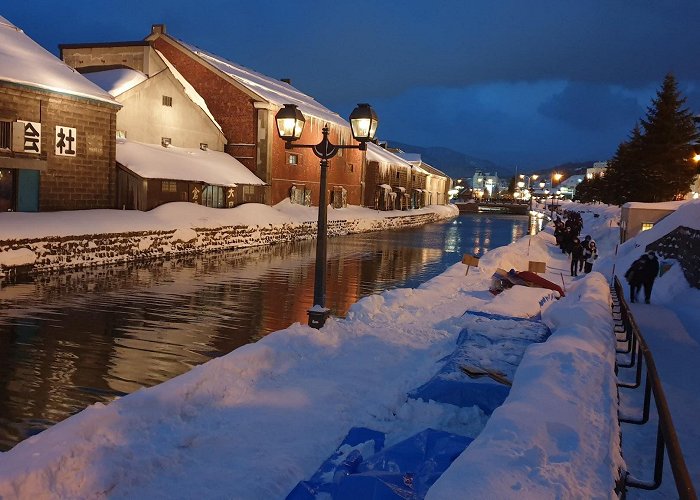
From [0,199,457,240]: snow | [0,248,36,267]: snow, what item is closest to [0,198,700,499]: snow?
[0,248,36,267]: snow

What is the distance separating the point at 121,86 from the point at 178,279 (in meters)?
17.4

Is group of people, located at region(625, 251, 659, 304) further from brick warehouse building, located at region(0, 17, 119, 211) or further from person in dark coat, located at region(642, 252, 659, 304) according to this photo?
brick warehouse building, located at region(0, 17, 119, 211)

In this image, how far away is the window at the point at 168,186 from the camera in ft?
93.7

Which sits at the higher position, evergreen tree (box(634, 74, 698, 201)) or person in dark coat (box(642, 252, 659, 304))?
evergreen tree (box(634, 74, 698, 201))

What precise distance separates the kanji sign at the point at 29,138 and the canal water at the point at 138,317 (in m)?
6.23

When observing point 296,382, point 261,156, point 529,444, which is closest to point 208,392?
point 296,382

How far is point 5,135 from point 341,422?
20.4 meters

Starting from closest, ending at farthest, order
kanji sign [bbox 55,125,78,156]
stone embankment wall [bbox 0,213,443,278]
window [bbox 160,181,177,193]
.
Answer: stone embankment wall [bbox 0,213,443,278], kanji sign [bbox 55,125,78,156], window [bbox 160,181,177,193]

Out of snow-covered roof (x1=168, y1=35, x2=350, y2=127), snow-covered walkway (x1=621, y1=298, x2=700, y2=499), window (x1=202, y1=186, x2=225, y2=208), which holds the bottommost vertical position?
snow-covered walkway (x1=621, y1=298, x2=700, y2=499)

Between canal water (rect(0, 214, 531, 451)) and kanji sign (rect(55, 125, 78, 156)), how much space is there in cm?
626

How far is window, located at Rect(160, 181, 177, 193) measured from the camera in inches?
1125

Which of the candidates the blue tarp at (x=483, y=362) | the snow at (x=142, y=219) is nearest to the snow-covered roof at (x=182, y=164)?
the snow at (x=142, y=219)

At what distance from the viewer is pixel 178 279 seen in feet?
59.1

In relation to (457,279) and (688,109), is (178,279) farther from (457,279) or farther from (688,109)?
(688,109)
